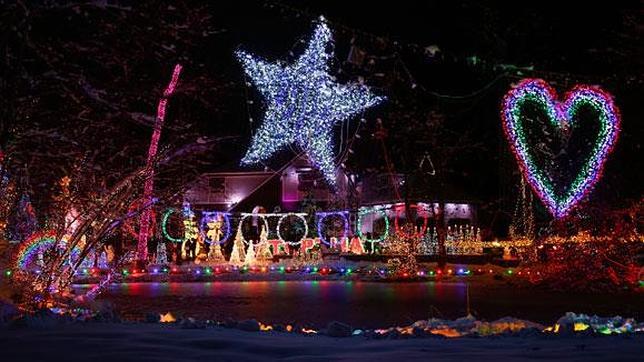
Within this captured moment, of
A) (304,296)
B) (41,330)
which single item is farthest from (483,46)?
(41,330)

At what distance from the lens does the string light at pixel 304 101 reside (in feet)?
99.8

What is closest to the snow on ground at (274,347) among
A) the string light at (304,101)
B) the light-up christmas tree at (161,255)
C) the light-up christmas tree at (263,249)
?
the string light at (304,101)

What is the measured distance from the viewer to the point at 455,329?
885 centimetres

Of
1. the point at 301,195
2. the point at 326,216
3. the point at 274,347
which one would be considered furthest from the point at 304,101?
the point at 274,347

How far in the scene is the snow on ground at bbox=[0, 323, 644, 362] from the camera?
21.2ft

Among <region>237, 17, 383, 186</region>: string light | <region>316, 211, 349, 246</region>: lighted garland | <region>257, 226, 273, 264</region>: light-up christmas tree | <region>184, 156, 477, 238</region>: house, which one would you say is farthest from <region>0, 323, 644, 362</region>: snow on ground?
<region>184, 156, 477, 238</region>: house

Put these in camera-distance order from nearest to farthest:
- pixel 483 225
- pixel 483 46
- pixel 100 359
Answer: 1. pixel 100 359
2. pixel 483 46
3. pixel 483 225

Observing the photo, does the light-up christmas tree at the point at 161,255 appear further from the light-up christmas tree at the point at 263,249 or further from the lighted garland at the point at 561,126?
the lighted garland at the point at 561,126

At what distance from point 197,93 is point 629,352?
25.4ft

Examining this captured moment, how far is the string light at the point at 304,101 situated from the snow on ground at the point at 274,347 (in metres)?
22.7

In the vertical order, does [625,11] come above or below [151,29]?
above

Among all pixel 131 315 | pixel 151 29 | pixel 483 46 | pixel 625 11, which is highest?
pixel 483 46

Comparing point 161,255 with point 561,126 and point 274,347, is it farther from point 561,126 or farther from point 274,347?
point 274,347

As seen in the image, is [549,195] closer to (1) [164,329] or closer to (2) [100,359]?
(1) [164,329]
